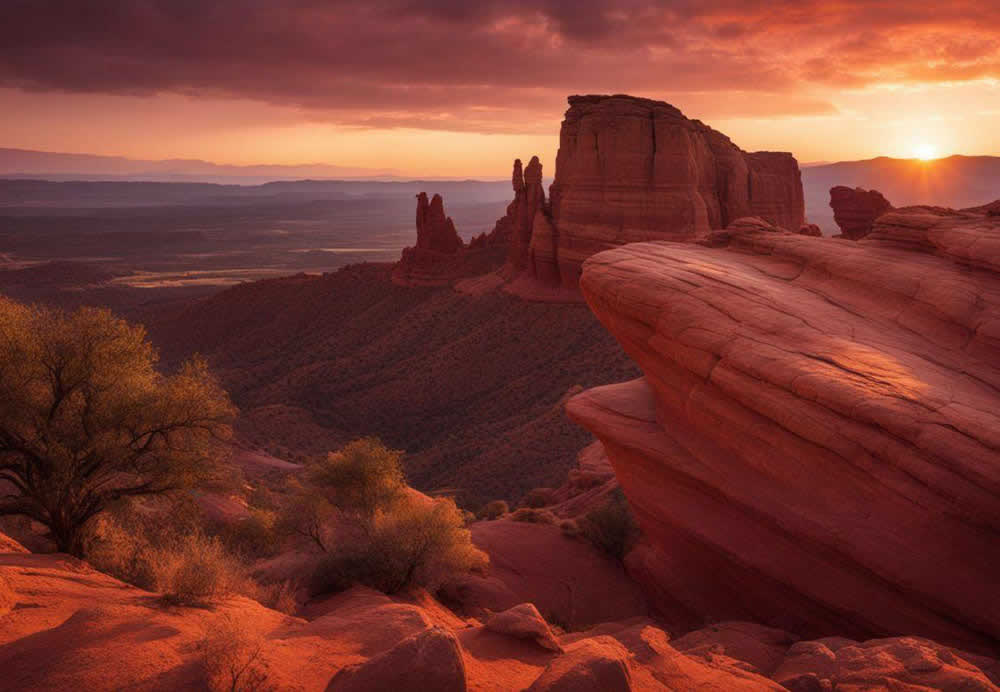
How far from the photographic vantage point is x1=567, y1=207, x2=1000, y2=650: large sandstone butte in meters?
10.2

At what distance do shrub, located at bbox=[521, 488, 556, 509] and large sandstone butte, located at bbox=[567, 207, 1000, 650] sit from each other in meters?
9.75

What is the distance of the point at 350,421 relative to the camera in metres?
48.7

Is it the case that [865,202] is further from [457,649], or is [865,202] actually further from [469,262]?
[457,649]

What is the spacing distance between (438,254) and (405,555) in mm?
55794

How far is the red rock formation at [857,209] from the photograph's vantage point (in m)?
46.0

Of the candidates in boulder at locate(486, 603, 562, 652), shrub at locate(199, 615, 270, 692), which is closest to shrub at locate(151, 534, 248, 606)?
shrub at locate(199, 615, 270, 692)

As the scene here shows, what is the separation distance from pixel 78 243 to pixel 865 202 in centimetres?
17846

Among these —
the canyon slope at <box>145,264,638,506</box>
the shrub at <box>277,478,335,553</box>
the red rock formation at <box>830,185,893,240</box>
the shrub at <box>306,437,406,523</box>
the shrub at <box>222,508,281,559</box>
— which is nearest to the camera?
the shrub at <box>277,478,335,553</box>

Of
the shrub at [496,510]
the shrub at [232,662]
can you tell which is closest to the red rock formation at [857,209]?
the shrub at [496,510]

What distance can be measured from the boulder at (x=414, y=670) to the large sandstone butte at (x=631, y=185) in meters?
41.0

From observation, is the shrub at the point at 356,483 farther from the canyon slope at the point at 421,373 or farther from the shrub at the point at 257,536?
the canyon slope at the point at 421,373

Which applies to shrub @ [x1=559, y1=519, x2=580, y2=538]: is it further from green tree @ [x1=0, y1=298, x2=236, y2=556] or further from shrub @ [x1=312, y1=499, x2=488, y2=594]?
green tree @ [x1=0, y1=298, x2=236, y2=556]

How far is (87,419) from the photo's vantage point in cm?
1253

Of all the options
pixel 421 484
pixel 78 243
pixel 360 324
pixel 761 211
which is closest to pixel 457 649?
pixel 421 484
